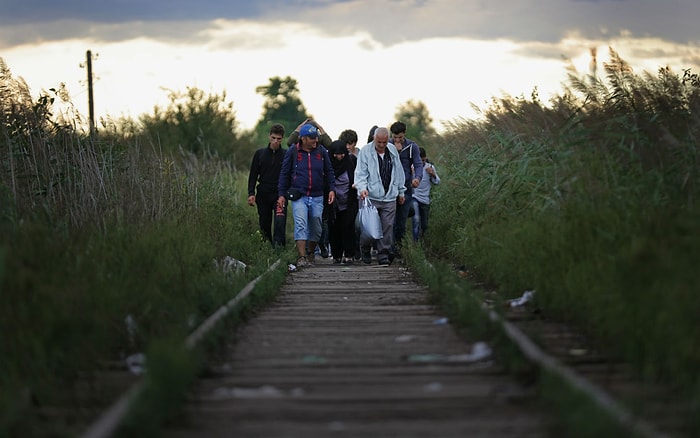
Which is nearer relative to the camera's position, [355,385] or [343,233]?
[355,385]

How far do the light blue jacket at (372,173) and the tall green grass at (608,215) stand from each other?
1.16 meters

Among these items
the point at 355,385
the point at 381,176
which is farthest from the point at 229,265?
the point at 355,385

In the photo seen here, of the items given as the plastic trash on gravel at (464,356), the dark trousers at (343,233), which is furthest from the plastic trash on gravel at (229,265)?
the plastic trash on gravel at (464,356)

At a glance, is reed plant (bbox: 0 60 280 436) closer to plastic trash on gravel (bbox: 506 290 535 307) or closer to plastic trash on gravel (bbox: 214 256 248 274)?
plastic trash on gravel (bbox: 214 256 248 274)

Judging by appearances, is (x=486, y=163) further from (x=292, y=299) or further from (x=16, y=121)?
(x=16, y=121)

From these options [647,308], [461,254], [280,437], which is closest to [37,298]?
[280,437]

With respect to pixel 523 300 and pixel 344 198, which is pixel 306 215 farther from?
pixel 523 300

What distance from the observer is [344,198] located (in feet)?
50.9

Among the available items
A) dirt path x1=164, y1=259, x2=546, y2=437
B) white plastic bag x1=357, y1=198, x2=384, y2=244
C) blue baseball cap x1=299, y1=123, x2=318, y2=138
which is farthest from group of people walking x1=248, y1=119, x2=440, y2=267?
dirt path x1=164, y1=259, x2=546, y2=437

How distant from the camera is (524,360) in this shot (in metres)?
5.92

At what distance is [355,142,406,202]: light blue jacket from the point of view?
1440 centimetres

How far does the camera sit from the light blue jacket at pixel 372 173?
47.2ft

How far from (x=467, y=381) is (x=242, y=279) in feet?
16.6

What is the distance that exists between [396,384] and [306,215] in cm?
919
